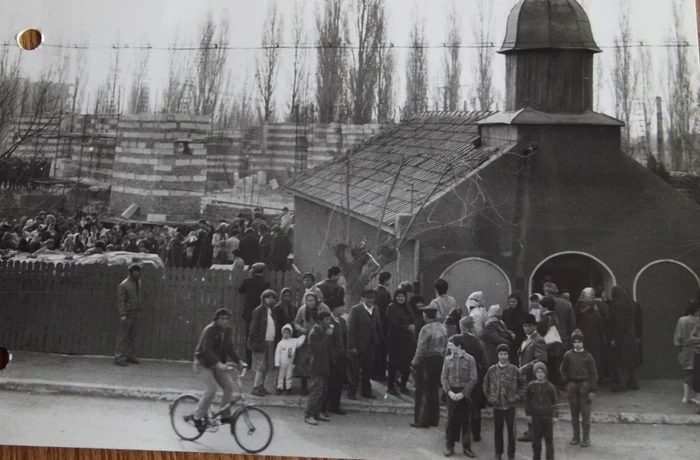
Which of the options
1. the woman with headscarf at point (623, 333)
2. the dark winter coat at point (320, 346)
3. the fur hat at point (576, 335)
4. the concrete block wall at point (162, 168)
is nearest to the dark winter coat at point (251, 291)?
the dark winter coat at point (320, 346)

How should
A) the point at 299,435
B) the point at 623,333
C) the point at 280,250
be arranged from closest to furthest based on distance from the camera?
the point at 299,435 → the point at 623,333 → the point at 280,250

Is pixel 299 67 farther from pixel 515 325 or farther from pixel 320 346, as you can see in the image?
pixel 515 325

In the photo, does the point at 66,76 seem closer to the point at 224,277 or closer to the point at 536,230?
the point at 224,277

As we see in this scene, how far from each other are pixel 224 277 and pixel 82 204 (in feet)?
2.13

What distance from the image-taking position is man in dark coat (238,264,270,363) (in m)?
3.12

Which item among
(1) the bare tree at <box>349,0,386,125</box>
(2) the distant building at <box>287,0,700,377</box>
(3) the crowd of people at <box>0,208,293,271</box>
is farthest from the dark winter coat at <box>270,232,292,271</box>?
(1) the bare tree at <box>349,0,386,125</box>

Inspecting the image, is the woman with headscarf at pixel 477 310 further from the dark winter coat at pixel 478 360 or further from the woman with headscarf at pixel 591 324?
the woman with headscarf at pixel 591 324

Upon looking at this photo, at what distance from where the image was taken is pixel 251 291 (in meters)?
3.15

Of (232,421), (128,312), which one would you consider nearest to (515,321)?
(232,421)

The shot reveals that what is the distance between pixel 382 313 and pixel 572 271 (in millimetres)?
733

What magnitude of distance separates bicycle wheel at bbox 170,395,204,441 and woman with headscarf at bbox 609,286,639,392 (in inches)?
62.2

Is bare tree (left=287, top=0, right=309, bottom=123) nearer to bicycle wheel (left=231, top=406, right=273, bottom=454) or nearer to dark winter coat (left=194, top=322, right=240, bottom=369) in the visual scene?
dark winter coat (left=194, top=322, right=240, bottom=369)

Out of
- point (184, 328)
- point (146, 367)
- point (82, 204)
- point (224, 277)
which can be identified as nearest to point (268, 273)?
point (224, 277)

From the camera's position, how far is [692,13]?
122 inches
